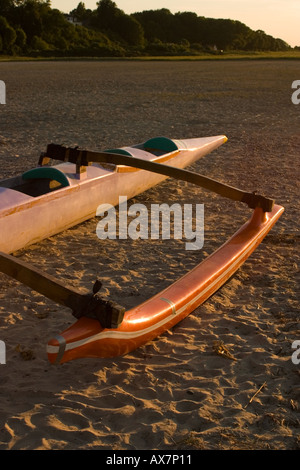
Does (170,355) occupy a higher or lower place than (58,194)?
lower

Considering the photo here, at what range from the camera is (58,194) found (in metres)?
4.88

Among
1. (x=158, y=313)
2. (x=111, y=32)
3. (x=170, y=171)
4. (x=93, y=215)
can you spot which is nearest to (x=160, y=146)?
(x=93, y=215)

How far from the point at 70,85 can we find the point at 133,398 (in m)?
17.5

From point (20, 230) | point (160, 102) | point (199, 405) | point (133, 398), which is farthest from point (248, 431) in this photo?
point (160, 102)

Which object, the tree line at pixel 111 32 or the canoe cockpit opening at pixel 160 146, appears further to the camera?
the tree line at pixel 111 32

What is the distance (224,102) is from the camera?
1508 centimetres

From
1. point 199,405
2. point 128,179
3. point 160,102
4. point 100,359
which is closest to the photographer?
point 199,405

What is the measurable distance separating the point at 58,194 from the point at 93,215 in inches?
30.5

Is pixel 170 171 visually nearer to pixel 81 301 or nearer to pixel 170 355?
pixel 170 355

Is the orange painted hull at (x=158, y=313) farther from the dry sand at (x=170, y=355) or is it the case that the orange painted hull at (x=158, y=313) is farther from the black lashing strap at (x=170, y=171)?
the black lashing strap at (x=170, y=171)

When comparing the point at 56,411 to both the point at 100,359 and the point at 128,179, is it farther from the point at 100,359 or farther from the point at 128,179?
the point at 128,179

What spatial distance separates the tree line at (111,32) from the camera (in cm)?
4612

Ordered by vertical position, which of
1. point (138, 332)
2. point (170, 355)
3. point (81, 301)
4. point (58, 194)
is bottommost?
→ point (170, 355)

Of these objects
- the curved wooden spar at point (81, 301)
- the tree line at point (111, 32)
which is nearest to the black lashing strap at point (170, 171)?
the curved wooden spar at point (81, 301)
